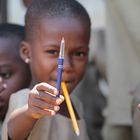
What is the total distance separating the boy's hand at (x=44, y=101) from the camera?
1263mm

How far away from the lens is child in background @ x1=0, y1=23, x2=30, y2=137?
1.85 metres

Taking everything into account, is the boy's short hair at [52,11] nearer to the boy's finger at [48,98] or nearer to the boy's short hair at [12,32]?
the boy's short hair at [12,32]

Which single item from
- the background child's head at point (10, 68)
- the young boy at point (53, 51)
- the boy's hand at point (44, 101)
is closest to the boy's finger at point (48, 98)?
the boy's hand at point (44, 101)

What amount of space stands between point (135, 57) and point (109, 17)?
0.22 meters

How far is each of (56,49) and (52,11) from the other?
135 millimetres

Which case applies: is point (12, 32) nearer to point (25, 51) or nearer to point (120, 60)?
point (25, 51)

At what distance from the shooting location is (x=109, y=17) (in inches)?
87.5

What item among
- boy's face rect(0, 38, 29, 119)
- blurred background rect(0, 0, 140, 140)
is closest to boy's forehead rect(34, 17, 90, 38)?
boy's face rect(0, 38, 29, 119)

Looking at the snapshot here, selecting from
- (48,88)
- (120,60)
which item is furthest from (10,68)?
(48,88)

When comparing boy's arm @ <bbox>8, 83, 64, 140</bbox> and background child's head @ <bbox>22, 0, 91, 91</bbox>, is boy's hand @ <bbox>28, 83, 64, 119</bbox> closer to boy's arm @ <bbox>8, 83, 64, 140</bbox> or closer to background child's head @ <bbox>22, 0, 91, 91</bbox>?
boy's arm @ <bbox>8, 83, 64, 140</bbox>

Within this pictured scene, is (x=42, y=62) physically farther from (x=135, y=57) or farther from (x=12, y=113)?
(x=135, y=57)

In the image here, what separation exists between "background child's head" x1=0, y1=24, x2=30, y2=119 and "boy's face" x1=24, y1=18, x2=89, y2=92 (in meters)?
0.22

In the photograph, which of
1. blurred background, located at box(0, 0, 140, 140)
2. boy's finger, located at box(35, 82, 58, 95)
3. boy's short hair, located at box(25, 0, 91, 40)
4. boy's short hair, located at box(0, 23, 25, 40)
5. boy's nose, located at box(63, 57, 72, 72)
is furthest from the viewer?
blurred background, located at box(0, 0, 140, 140)

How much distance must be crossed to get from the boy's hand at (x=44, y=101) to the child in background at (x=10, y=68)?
52 centimetres
